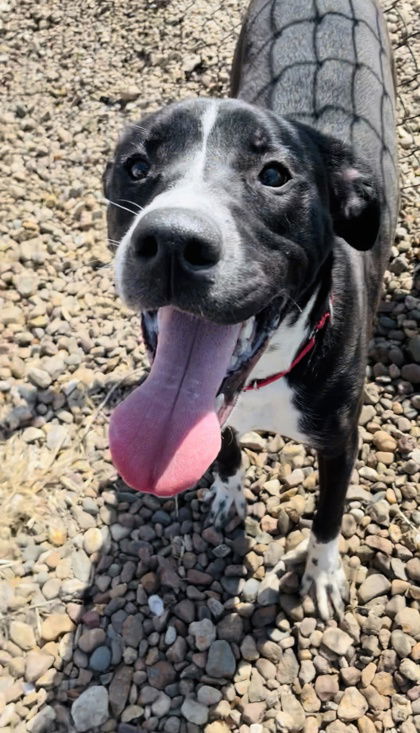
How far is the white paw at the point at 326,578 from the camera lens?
2951mm

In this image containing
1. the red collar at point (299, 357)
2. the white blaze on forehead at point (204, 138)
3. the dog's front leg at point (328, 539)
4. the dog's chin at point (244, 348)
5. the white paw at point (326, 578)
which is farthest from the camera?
the white paw at point (326, 578)

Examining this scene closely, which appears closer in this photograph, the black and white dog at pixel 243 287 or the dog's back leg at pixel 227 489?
the black and white dog at pixel 243 287

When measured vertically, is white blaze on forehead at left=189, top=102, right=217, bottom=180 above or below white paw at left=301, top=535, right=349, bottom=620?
above

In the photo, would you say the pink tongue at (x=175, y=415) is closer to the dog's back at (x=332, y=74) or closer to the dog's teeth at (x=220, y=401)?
the dog's teeth at (x=220, y=401)

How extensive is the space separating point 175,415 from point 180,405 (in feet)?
0.11

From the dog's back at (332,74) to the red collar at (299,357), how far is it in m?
0.87

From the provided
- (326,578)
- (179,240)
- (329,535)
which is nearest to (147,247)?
(179,240)

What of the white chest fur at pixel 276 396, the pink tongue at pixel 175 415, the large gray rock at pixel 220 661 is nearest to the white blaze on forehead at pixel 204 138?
the pink tongue at pixel 175 415

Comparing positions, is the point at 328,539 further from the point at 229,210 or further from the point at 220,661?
the point at 229,210

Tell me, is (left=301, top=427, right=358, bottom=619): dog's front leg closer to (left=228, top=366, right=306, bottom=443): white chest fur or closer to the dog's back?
(left=228, top=366, right=306, bottom=443): white chest fur

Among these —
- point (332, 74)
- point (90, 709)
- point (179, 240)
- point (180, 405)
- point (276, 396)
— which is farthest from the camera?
point (332, 74)

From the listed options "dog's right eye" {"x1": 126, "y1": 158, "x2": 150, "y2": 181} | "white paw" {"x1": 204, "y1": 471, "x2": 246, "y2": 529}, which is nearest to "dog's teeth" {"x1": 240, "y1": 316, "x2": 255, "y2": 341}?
"dog's right eye" {"x1": 126, "y1": 158, "x2": 150, "y2": 181}

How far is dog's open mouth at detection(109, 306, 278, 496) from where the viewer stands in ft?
7.05

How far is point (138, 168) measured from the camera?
235 cm
